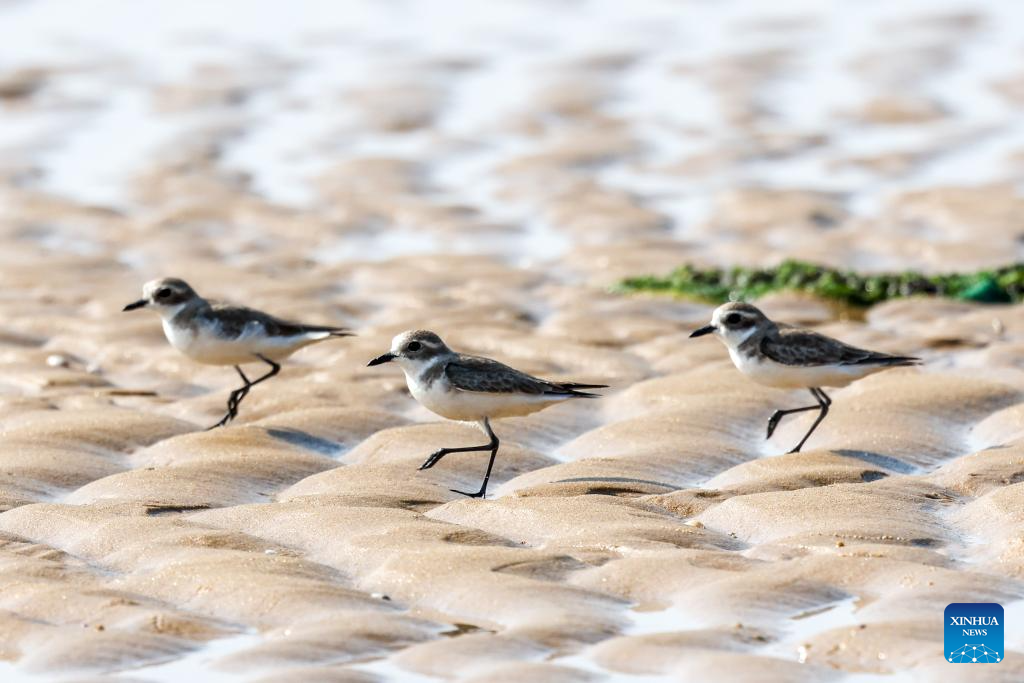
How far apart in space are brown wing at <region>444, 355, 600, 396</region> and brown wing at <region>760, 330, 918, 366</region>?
1072 millimetres

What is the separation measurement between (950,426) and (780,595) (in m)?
2.87

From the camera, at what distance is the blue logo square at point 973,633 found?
16.6 ft

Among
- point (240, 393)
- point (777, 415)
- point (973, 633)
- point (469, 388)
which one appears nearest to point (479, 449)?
point (469, 388)

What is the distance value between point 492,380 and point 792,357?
1.55m

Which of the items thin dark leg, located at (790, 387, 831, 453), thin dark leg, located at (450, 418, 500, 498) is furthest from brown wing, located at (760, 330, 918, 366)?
thin dark leg, located at (450, 418, 500, 498)

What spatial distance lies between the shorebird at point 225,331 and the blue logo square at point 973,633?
439 cm

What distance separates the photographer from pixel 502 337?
1012 cm

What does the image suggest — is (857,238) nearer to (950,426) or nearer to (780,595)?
(950,426)

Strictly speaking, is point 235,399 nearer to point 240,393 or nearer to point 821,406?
point 240,393

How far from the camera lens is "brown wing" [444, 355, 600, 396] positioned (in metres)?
7.58

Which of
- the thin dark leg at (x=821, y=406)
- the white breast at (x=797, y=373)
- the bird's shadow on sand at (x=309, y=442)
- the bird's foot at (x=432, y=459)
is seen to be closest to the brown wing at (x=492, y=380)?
the bird's foot at (x=432, y=459)

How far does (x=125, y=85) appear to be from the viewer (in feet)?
55.7

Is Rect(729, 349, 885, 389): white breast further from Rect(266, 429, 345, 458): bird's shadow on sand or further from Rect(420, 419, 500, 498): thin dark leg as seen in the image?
Rect(266, 429, 345, 458): bird's shadow on sand

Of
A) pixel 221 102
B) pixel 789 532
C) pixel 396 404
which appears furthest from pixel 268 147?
pixel 789 532
